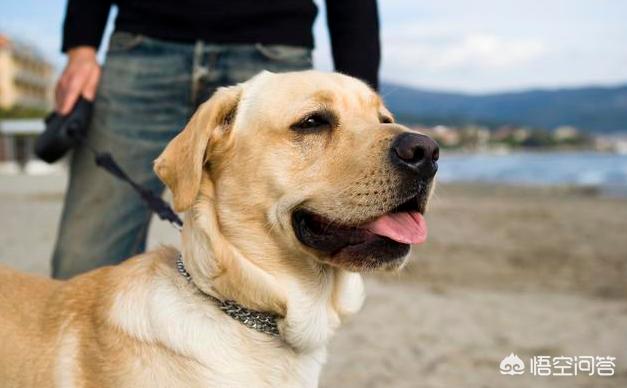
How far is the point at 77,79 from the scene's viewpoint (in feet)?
11.9

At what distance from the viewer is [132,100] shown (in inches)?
140

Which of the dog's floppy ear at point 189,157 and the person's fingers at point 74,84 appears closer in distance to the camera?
the dog's floppy ear at point 189,157

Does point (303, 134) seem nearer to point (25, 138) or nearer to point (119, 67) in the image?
point (119, 67)

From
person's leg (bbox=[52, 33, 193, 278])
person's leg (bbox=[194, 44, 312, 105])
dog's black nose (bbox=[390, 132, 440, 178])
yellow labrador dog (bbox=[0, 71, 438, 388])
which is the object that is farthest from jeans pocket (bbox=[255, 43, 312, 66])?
dog's black nose (bbox=[390, 132, 440, 178])

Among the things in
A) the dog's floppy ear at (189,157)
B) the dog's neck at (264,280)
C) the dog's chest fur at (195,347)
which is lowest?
the dog's chest fur at (195,347)

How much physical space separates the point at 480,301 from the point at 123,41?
218 inches

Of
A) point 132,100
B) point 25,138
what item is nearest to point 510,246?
point 132,100

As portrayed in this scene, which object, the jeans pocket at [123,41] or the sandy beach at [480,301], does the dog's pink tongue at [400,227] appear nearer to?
the jeans pocket at [123,41]

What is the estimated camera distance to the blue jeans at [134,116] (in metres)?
3.52

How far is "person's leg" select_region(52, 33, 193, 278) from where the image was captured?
11.6ft

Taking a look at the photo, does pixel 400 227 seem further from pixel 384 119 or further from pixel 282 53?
pixel 282 53

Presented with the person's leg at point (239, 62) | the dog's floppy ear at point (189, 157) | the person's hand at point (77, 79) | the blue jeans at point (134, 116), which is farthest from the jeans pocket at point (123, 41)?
the dog's floppy ear at point (189, 157)

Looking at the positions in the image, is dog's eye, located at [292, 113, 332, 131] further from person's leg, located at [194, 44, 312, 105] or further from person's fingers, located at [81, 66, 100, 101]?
person's fingers, located at [81, 66, 100, 101]

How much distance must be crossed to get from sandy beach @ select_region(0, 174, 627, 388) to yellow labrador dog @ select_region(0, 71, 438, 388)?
251cm
